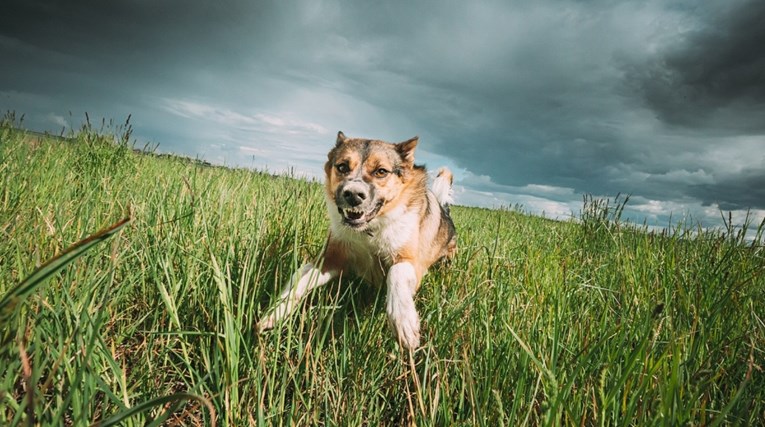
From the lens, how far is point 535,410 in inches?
64.7

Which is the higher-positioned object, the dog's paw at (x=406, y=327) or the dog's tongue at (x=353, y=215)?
the dog's tongue at (x=353, y=215)

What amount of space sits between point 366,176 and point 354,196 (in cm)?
46

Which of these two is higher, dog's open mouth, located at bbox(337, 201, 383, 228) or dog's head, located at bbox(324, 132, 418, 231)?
dog's head, located at bbox(324, 132, 418, 231)

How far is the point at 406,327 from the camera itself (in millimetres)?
2264

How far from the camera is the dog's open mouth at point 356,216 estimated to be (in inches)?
135

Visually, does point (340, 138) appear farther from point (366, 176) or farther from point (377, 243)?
point (377, 243)

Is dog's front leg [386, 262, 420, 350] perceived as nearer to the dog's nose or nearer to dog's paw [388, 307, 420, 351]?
dog's paw [388, 307, 420, 351]

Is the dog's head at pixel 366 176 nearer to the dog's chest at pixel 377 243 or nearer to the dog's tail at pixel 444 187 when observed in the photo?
the dog's chest at pixel 377 243

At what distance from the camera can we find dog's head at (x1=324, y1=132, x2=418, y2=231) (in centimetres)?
341

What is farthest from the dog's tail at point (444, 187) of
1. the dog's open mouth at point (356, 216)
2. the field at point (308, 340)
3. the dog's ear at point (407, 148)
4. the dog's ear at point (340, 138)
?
the dog's open mouth at point (356, 216)

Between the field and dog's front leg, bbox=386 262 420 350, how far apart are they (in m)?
0.11

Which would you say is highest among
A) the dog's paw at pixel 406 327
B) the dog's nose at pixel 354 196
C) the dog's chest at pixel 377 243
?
the dog's nose at pixel 354 196

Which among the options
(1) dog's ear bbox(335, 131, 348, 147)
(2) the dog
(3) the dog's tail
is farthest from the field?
(3) the dog's tail

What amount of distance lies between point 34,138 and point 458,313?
26.3 feet
